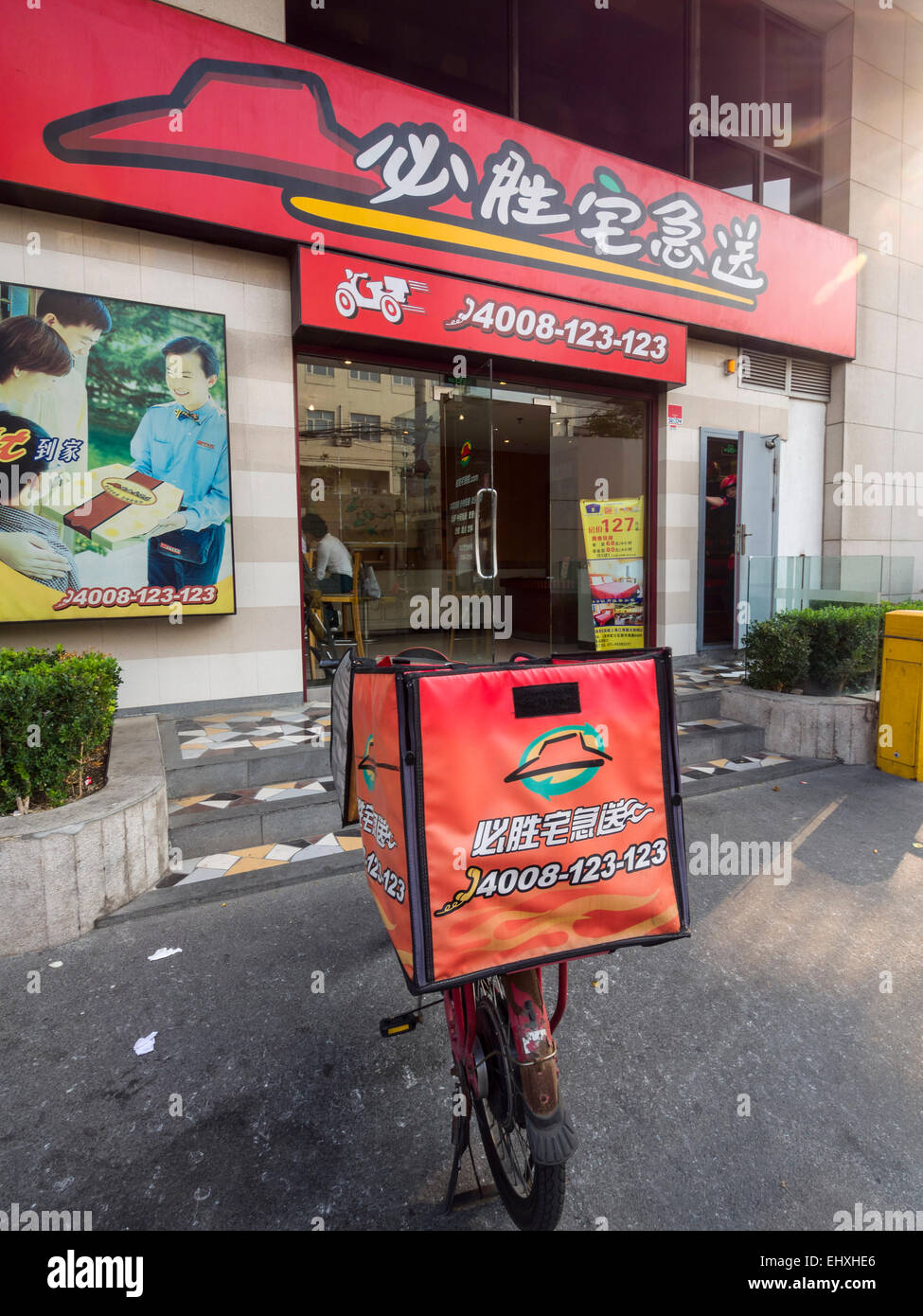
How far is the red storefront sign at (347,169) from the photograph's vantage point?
5.05 m

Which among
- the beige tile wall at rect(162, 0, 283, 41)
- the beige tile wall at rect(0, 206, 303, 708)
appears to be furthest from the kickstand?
the beige tile wall at rect(162, 0, 283, 41)

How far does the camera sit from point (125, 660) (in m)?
5.91

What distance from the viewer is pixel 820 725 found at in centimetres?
611

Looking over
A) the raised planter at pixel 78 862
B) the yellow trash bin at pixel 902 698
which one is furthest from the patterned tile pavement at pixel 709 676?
the raised planter at pixel 78 862

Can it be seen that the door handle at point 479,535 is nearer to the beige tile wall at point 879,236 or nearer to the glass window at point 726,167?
the glass window at point 726,167

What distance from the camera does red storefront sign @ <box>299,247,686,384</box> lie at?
6.03m

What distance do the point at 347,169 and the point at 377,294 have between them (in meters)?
1.07

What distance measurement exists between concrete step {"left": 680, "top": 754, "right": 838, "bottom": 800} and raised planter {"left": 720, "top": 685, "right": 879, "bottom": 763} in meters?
0.13

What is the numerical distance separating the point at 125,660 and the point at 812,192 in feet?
36.5

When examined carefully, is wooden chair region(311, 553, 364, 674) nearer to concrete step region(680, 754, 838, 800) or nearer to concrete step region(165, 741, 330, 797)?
concrete step region(165, 741, 330, 797)

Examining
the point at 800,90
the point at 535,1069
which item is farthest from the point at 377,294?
the point at 800,90

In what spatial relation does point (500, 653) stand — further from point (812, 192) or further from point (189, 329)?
point (812, 192)

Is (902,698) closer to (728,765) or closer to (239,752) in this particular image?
(728,765)
